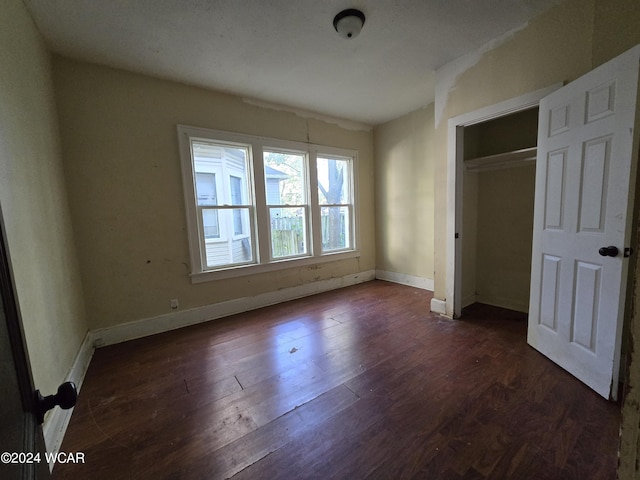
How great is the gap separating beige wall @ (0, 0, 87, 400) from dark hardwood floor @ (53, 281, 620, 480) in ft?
1.60

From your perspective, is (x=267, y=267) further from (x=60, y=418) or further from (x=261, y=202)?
(x=60, y=418)

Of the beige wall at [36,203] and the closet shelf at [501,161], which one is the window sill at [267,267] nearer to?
the beige wall at [36,203]

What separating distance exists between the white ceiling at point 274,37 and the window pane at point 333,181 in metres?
1.27

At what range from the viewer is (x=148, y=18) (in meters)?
1.97

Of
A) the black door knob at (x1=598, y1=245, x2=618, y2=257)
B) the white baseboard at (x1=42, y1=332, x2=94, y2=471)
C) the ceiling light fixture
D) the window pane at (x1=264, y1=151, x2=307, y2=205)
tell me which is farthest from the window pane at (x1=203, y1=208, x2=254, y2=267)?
the black door knob at (x1=598, y1=245, x2=618, y2=257)

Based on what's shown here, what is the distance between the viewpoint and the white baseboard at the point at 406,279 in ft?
13.2

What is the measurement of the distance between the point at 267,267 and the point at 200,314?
969 mm

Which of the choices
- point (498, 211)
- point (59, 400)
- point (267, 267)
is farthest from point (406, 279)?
point (59, 400)

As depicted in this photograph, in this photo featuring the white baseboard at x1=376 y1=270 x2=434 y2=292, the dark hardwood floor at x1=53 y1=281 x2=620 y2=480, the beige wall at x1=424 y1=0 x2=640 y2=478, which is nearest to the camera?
the dark hardwood floor at x1=53 y1=281 x2=620 y2=480

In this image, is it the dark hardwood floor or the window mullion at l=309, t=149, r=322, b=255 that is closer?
the dark hardwood floor

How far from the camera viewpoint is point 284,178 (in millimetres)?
3777

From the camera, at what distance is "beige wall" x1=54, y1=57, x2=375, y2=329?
2465mm

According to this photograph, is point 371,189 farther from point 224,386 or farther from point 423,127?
point 224,386

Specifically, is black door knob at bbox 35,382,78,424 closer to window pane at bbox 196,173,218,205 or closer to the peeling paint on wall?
window pane at bbox 196,173,218,205
